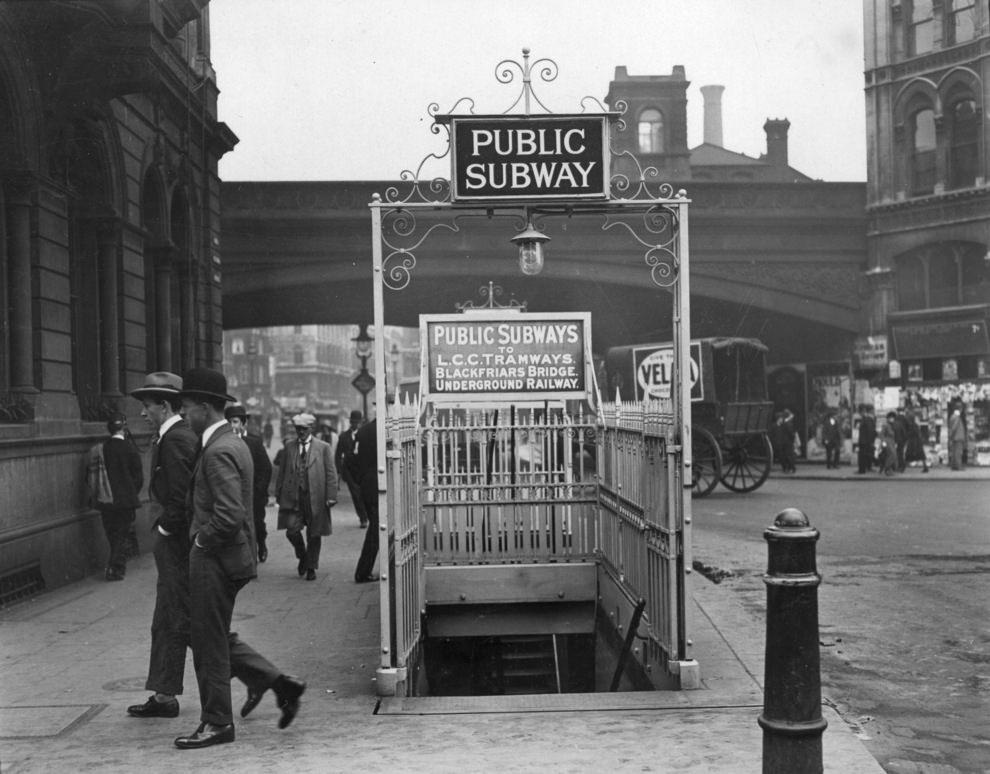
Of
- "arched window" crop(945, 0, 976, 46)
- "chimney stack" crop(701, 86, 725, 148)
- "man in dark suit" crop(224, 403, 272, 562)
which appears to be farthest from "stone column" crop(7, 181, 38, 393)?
"chimney stack" crop(701, 86, 725, 148)

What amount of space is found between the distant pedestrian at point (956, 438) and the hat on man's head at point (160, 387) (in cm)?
2371

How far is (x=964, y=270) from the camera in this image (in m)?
29.0

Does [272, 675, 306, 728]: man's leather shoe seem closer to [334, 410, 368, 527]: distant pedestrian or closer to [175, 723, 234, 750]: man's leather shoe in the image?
[175, 723, 234, 750]: man's leather shoe

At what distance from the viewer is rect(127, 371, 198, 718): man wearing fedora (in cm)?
593

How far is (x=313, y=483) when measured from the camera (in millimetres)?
11695

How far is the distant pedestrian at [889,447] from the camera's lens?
87.9 feet

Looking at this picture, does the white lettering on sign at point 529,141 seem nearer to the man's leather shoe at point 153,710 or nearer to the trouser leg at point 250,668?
the trouser leg at point 250,668

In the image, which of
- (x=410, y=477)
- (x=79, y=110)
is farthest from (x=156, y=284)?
(x=410, y=477)

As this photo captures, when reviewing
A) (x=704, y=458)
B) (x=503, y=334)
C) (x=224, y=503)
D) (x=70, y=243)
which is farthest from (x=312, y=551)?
(x=704, y=458)

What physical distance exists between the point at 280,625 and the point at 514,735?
3.83 m

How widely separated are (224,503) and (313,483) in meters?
6.17

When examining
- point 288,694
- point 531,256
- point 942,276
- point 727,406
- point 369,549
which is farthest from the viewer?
point 942,276

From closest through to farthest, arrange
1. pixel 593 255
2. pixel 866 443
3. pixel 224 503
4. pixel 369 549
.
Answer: pixel 224 503, pixel 369 549, pixel 866 443, pixel 593 255

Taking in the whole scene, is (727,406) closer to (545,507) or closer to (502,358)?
(545,507)
